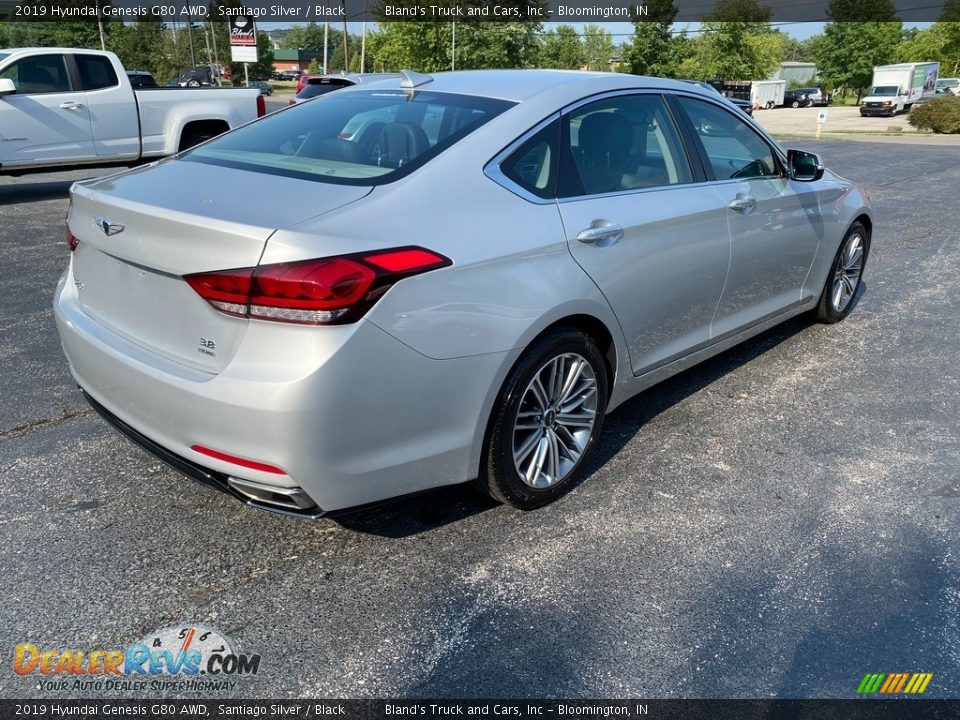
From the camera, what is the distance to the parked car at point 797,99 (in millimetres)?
68250

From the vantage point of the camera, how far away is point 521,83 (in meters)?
3.37

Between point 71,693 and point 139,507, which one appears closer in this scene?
point 71,693

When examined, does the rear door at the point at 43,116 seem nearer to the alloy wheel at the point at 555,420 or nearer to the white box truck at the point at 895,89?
the alloy wheel at the point at 555,420

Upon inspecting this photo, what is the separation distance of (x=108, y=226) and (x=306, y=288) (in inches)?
36.8

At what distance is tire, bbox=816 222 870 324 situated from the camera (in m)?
5.34

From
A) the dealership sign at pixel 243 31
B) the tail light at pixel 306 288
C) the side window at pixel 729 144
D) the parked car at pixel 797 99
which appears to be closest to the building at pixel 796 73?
the parked car at pixel 797 99

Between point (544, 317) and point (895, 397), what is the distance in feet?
8.83

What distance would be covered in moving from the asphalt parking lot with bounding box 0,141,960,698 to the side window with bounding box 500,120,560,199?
4.20ft

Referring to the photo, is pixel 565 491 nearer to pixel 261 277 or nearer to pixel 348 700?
pixel 348 700

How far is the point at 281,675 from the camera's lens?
230 cm

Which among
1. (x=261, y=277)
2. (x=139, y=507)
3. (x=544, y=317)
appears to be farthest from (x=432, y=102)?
(x=139, y=507)

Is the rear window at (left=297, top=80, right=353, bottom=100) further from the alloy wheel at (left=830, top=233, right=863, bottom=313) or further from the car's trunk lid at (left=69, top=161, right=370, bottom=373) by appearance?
the car's trunk lid at (left=69, top=161, right=370, bottom=373)

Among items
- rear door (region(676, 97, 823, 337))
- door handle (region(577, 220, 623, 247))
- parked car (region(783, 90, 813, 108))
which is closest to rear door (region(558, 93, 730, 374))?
door handle (region(577, 220, 623, 247))

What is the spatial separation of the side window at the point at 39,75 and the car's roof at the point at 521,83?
863 cm
